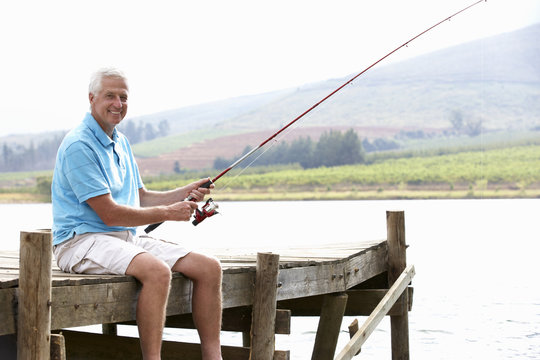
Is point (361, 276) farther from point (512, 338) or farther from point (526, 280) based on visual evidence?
point (526, 280)

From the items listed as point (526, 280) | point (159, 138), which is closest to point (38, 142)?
point (159, 138)

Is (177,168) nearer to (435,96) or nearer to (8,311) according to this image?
(435,96)

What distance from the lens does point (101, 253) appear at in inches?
149

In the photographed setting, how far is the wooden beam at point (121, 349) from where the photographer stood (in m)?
4.68

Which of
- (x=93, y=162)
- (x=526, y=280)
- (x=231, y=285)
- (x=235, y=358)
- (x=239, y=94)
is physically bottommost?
(x=526, y=280)

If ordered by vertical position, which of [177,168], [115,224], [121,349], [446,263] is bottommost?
[446,263]

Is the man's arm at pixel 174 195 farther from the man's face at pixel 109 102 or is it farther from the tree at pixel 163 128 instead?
the tree at pixel 163 128

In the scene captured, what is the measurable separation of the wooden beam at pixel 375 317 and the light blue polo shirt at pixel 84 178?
2140 mm

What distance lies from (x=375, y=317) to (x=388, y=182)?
59.1m

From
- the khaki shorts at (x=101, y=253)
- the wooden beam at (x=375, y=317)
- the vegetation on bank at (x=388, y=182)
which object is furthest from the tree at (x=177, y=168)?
the khaki shorts at (x=101, y=253)

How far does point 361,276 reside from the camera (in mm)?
6293

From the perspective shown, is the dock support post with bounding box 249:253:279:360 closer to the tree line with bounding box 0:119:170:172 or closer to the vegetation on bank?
the vegetation on bank

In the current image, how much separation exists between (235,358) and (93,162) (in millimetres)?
1568

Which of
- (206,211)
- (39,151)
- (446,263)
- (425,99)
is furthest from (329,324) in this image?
(425,99)
